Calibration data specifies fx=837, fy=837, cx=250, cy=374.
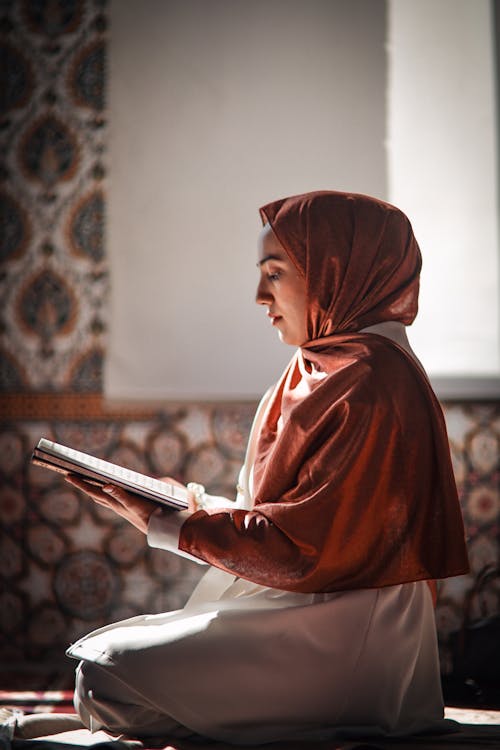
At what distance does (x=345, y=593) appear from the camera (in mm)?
1878

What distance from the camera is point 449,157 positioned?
3.55 meters

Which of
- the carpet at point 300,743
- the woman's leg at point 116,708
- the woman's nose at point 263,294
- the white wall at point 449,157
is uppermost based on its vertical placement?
the white wall at point 449,157

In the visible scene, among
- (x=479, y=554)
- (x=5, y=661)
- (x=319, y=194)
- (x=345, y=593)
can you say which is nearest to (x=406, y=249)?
(x=319, y=194)

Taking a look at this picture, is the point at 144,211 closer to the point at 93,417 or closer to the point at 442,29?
the point at 93,417

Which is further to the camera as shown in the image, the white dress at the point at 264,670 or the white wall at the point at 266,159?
the white wall at the point at 266,159

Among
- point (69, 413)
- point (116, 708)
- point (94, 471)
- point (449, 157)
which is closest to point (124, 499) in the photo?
point (94, 471)

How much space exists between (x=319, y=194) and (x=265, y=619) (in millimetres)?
1014

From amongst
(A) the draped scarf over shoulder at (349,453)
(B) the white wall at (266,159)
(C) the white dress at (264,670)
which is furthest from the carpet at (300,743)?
(B) the white wall at (266,159)

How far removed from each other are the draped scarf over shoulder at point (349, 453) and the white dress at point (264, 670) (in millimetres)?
88

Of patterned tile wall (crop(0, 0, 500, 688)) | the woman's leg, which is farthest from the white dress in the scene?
patterned tile wall (crop(0, 0, 500, 688))

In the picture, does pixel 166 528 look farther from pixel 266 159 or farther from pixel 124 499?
pixel 266 159

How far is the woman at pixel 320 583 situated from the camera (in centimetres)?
182

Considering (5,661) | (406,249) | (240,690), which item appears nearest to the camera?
(240,690)

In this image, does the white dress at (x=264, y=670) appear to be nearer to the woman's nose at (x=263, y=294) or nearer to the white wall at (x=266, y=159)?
the woman's nose at (x=263, y=294)
